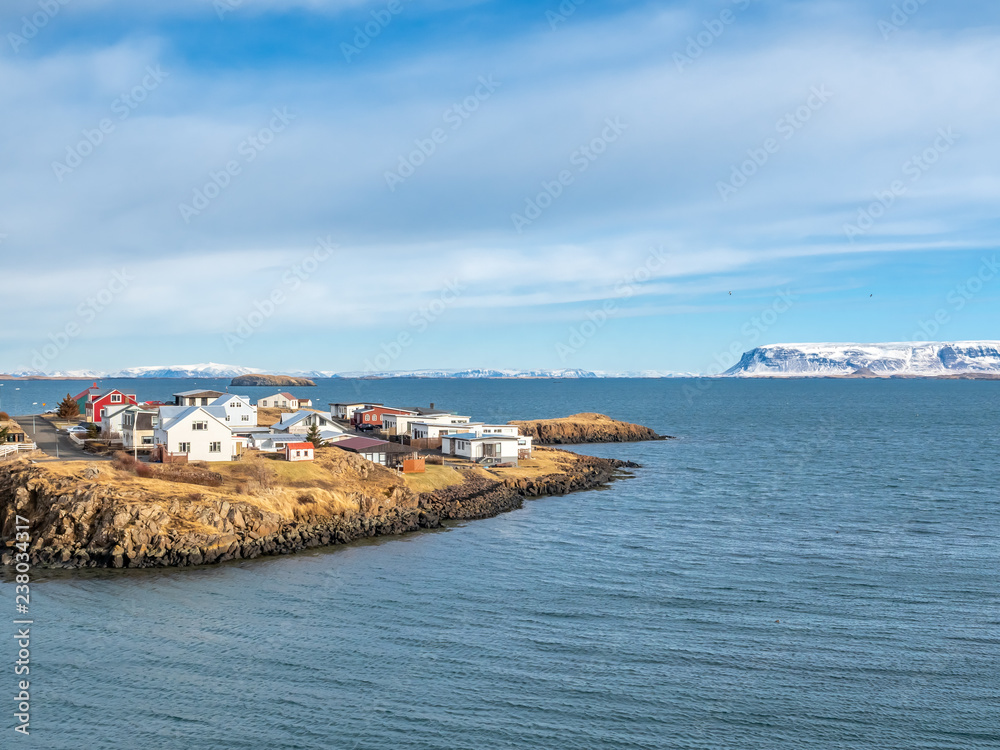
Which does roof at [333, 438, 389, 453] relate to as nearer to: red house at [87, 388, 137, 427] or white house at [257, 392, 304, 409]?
red house at [87, 388, 137, 427]

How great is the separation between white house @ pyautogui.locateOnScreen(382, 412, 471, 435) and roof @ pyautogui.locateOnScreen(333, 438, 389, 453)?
19.2m

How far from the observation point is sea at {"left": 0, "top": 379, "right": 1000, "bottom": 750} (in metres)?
26.3

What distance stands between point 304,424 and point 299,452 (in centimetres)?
1939

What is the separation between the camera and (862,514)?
63.8 meters

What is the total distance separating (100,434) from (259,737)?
68851 mm

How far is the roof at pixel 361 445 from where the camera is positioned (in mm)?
77438

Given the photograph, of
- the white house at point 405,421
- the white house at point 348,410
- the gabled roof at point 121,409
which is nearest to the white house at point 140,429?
the gabled roof at point 121,409

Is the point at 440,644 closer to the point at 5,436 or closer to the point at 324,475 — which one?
the point at 324,475

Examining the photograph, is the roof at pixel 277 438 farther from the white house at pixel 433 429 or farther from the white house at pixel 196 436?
the white house at pixel 433 429

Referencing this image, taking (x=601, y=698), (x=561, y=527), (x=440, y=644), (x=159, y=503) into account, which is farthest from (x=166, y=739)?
(x=561, y=527)

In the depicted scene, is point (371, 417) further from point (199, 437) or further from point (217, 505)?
point (217, 505)

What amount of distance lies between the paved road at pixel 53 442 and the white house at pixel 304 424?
2110cm

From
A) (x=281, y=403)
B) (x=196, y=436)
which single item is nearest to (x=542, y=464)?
(x=196, y=436)

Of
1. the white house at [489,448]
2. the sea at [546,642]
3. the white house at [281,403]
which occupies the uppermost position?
the white house at [281,403]
